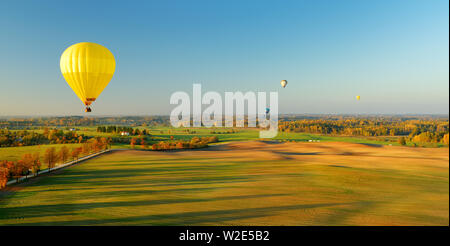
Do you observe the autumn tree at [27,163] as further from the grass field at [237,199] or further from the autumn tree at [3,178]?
the grass field at [237,199]

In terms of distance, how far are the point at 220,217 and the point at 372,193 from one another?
24.5 feet

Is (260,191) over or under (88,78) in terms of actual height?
under

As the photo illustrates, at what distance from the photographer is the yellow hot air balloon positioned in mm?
16438

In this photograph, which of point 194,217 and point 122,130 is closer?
point 194,217

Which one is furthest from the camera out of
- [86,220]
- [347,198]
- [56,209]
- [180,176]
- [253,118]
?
[253,118]

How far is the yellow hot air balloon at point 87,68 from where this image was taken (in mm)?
16438

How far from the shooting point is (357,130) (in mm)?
57031

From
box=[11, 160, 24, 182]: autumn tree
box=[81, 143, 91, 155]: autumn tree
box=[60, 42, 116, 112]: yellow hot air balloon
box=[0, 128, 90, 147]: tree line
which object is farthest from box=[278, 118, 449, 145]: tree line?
box=[0, 128, 90, 147]: tree line

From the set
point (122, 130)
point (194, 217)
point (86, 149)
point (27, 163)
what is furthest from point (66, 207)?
point (122, 130)

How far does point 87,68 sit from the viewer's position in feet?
54.2

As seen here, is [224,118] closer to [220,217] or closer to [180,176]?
[180,176]

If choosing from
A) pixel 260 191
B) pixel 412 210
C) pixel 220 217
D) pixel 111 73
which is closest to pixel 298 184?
pixel 260 191

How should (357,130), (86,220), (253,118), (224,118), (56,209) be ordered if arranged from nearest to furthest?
(86,220)
(56,209)
(357,130)
(253,118)
(224,118)

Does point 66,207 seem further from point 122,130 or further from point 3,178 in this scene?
point 122,130
